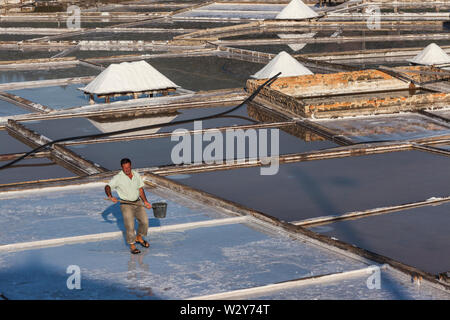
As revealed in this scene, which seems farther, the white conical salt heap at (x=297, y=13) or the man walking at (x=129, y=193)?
the white conical salt heap at (x=297, y=13)

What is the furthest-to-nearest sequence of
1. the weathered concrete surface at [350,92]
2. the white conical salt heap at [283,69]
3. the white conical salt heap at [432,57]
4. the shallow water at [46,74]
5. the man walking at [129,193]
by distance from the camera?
the shallow water at [46,74] < the white conical salt heap at [432,57] < the white conical salt heap at [283,69] < the weathered concrete surface at [350,92] < the man walking at [129,193]

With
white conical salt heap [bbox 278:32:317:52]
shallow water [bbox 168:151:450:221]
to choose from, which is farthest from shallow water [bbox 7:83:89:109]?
white conical salt heap [bbox 278:32:317:52]

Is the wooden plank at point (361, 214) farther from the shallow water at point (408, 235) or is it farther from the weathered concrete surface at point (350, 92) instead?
the weathered concrete surface at point (350, 92)

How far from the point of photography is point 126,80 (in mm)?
23391

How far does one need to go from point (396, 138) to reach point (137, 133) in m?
5.82

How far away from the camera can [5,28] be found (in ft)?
147

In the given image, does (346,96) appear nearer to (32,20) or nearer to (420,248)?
(420,248)

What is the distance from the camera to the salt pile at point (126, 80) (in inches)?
907

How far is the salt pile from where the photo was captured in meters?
23.0

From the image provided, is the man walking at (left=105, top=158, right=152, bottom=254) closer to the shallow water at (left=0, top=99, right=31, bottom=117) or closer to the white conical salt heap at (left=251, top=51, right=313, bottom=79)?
the shallow water at (left=0, top=99, right=31, bottom=117)

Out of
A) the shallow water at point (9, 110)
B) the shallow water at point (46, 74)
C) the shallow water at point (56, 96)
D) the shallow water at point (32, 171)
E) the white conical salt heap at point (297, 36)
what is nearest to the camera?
the shallow water at point (32, 171)

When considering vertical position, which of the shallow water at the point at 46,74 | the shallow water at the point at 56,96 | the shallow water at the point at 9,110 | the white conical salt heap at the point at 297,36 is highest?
the white conical salt heap at the point at 297,36

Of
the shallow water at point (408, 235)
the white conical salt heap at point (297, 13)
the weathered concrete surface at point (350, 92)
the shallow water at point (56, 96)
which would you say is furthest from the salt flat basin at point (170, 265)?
the white conical salt heap at point (297, 13)
